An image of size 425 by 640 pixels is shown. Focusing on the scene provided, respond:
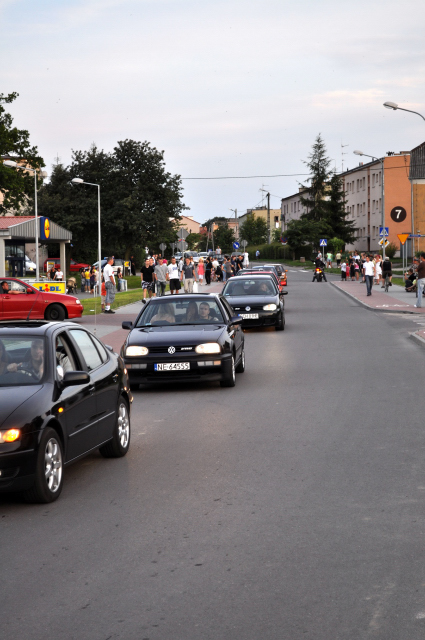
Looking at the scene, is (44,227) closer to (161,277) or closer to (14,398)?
(161,277)

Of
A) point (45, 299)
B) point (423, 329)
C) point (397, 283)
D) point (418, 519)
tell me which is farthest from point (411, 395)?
point (397, 283)

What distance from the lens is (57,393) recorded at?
6684 mm

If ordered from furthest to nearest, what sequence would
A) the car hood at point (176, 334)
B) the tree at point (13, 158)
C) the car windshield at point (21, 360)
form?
the tree at point (13, 158), the car hood at point (176, 334), the car windshield at point (21, 360)

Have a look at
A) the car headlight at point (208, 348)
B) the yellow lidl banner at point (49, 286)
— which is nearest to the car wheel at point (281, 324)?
the car headlight at point (208, 348)

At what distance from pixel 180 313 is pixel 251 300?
9004 mm

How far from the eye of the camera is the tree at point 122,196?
7606cm

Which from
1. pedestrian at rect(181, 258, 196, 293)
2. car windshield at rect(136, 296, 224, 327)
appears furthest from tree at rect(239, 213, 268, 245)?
car windshield at rect(136, 296, 224, 327)

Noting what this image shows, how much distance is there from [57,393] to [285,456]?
2.27 m

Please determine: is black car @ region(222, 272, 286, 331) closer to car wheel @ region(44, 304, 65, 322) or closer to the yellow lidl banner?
car wheel @ region(44, 304, 65, 322)

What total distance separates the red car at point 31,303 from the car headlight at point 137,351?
15117 millimetres

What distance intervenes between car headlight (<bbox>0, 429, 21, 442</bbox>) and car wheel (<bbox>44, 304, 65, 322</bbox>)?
71.7 ft

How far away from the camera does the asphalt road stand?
4.09 m

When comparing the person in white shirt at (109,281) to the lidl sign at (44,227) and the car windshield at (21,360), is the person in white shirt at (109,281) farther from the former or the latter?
the car windshield at (21,360)

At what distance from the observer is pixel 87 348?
25.6 ft
